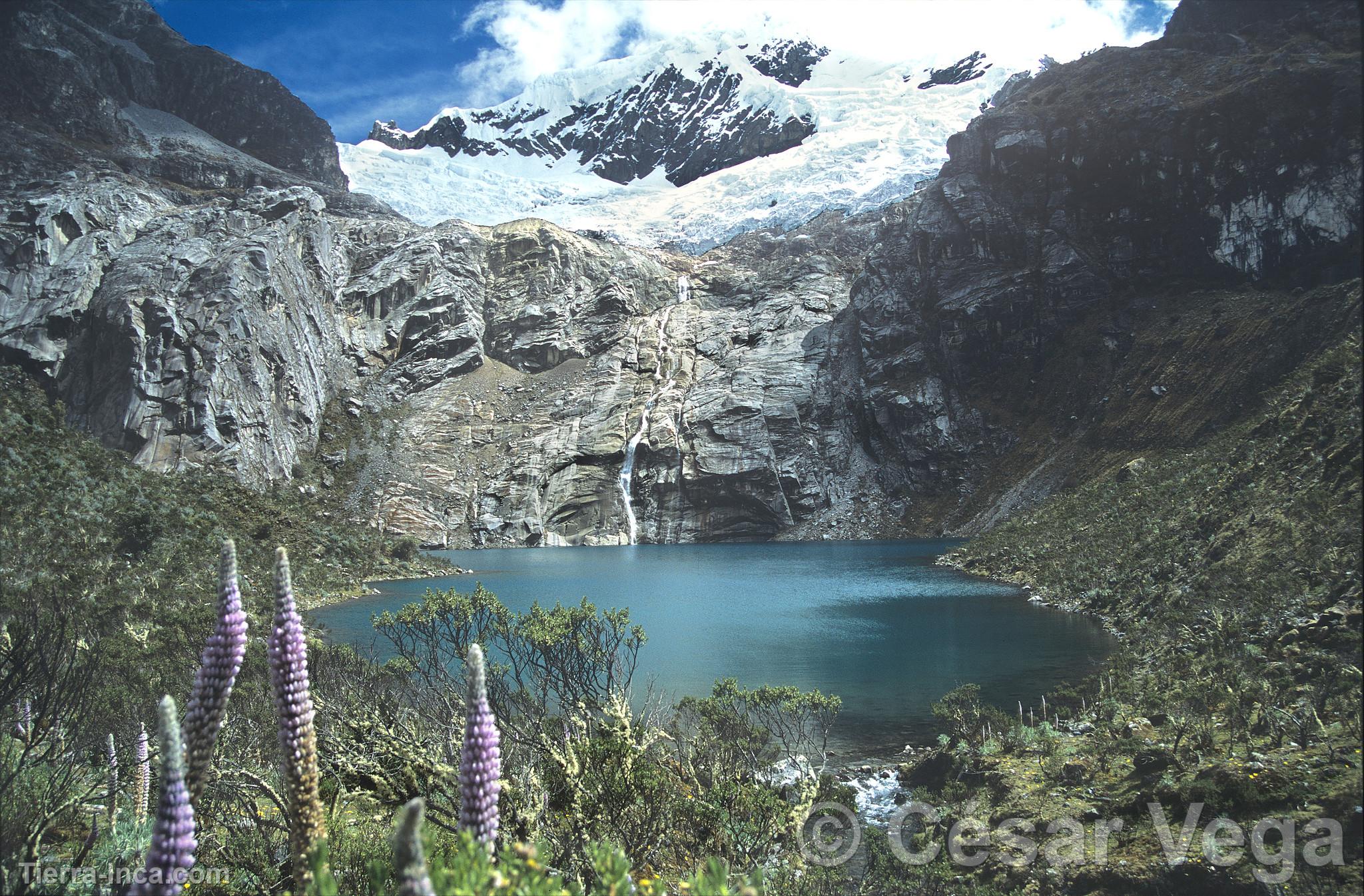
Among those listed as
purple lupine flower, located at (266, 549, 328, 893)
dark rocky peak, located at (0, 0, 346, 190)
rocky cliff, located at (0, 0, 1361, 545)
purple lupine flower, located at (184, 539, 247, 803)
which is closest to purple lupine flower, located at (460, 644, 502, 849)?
purple lupine flower, located at (266, 549, 328, 893)

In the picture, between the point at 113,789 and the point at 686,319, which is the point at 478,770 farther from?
the point at 686,319

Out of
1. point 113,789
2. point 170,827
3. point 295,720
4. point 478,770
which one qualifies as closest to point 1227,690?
point 478,770

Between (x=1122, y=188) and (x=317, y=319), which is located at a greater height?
(x=1122, y=188)

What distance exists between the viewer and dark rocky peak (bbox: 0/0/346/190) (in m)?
108

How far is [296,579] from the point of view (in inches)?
1833

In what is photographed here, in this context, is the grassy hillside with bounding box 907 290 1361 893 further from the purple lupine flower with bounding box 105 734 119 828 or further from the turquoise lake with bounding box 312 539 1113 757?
the purple lupine flower with bounding box 105 734 119 828

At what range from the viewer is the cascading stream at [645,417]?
98812 millimetres

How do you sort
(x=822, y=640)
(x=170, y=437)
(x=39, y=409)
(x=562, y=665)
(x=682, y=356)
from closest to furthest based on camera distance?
(x=562, y=665) → (x=822, y=640) → (x=39, y=409) → (x=170, y=437) → (x=682, y=356)

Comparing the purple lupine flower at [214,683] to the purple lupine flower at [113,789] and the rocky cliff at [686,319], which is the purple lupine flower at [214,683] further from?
the rocky cliff at [686,319]

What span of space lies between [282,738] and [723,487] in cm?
9421

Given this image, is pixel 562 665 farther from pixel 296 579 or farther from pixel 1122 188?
pixel 1122 188

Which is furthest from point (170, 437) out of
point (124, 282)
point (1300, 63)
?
point (1300, 63)

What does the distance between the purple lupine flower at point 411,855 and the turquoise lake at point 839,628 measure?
1935 centimetres

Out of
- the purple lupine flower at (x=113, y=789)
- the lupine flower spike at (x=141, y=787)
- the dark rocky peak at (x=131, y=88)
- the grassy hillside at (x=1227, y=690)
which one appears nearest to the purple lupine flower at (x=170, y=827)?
the purple lupine flower at (x=113, y=789)
